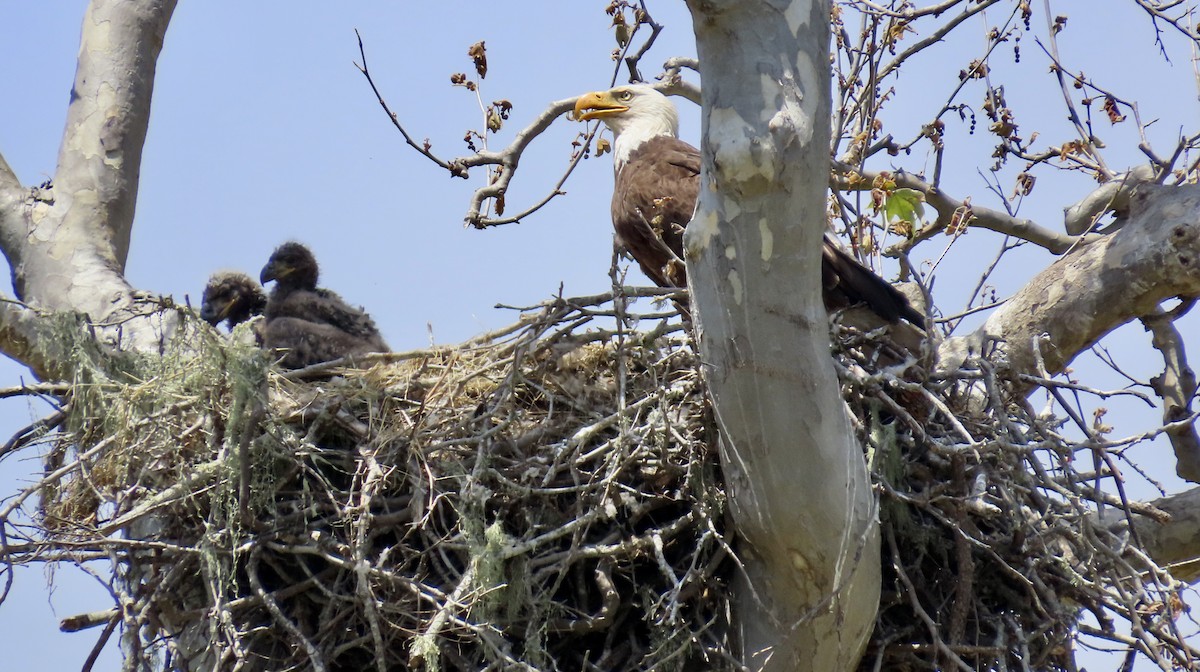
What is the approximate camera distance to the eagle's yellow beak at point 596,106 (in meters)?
7.11

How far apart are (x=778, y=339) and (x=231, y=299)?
14.9 ft

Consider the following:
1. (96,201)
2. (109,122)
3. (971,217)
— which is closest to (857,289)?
(971,217)

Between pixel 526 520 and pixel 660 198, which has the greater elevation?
pixel 660 198

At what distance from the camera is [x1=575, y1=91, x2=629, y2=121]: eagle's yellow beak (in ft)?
23.3

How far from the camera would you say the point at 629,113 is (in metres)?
7.20

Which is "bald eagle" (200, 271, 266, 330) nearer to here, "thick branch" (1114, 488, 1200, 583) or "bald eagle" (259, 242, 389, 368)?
"bald eagle" (259, 242, 389, 368)

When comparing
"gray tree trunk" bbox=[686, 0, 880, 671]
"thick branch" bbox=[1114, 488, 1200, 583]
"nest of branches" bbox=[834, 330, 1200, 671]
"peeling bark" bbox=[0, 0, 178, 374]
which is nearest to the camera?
"gray tree trunk" bbox=[686, 0, 880, 671]

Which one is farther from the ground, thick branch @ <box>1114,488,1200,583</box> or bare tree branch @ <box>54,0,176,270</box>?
bare tree branch @ <box>54,0,176,270</box>

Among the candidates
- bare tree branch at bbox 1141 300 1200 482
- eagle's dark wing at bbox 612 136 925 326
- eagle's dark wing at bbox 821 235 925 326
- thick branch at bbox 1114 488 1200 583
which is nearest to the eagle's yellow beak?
eagle's dark wing at bbox 612 136 925 326

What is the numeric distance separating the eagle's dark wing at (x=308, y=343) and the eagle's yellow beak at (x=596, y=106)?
1.88 meters

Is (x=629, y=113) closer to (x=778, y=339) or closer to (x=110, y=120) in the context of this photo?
(x=110, y=120)

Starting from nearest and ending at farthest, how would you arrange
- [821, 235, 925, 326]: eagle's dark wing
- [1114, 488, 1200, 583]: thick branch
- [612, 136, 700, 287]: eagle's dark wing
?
[821, 235, 925, 326]: eagle's dark wing → [1114, 488, 1200, 583]: thick branch → [612, 136, 700, 287]: eagle's dark wing

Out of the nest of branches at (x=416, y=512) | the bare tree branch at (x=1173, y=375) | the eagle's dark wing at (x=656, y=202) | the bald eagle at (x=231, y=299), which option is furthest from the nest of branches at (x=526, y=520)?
the bald eagle at (x=231, y=299)

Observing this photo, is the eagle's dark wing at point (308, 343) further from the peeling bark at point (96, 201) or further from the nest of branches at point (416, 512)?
the nest of branches at point (416, 512)
